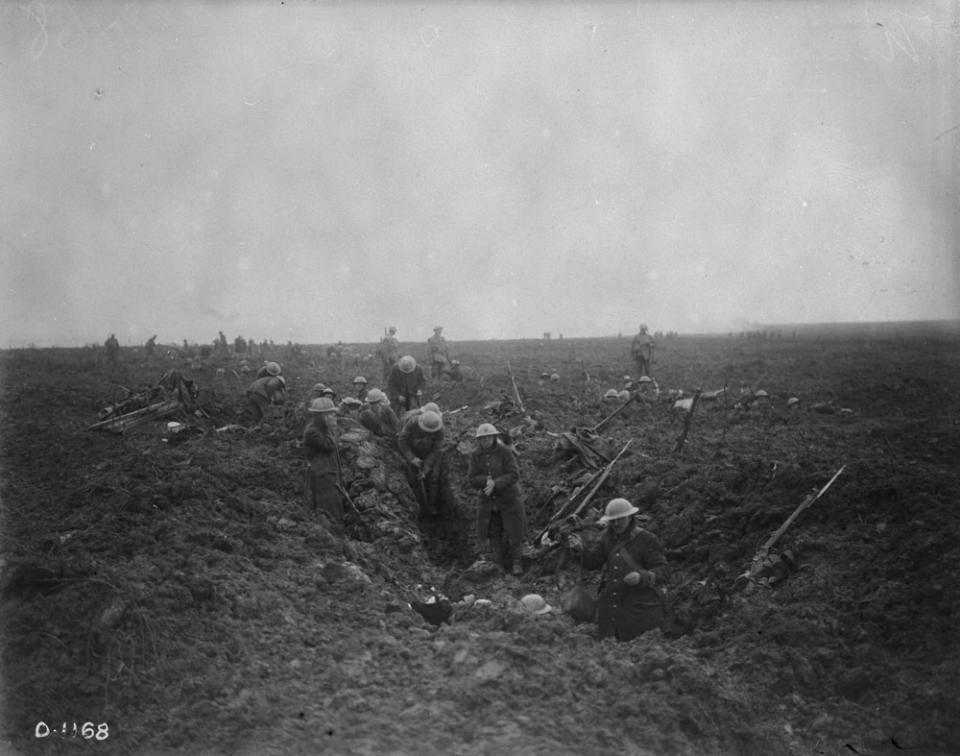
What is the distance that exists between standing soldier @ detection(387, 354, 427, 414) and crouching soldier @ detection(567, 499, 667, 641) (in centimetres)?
649

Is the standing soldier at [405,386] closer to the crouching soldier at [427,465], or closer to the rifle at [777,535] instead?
the crouching soldier at [427,465]

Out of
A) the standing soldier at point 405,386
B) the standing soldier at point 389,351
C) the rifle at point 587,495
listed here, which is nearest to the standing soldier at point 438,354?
the standing soldier at point 389,351

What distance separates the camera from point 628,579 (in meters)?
5.51

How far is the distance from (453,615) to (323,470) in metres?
2.63

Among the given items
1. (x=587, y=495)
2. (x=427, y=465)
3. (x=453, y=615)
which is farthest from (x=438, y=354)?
(x=453, y=615)

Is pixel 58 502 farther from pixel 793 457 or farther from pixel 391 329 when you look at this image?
pixel 391 329

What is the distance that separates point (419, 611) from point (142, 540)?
2.55m

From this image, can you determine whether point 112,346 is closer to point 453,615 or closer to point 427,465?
point 427,465

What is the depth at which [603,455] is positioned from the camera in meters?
9.98

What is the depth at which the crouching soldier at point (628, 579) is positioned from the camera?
5.61m

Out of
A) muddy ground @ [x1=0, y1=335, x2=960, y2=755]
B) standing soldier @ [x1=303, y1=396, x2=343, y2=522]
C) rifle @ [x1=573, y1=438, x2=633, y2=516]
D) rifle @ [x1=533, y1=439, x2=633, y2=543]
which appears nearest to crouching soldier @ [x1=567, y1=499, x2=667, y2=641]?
muddy ground @ [x1=0, y1=335, x2=960, y2=755]

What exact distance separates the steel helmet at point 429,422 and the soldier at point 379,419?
4.63 feet

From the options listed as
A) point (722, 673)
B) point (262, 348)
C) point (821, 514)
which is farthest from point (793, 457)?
point (262, 348)

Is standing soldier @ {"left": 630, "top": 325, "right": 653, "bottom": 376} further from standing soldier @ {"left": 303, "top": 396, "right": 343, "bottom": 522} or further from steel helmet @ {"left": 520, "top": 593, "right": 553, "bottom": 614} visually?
steel helmet @ {"left": 520, "top": 593, "right": 553, "bottom": 614}
